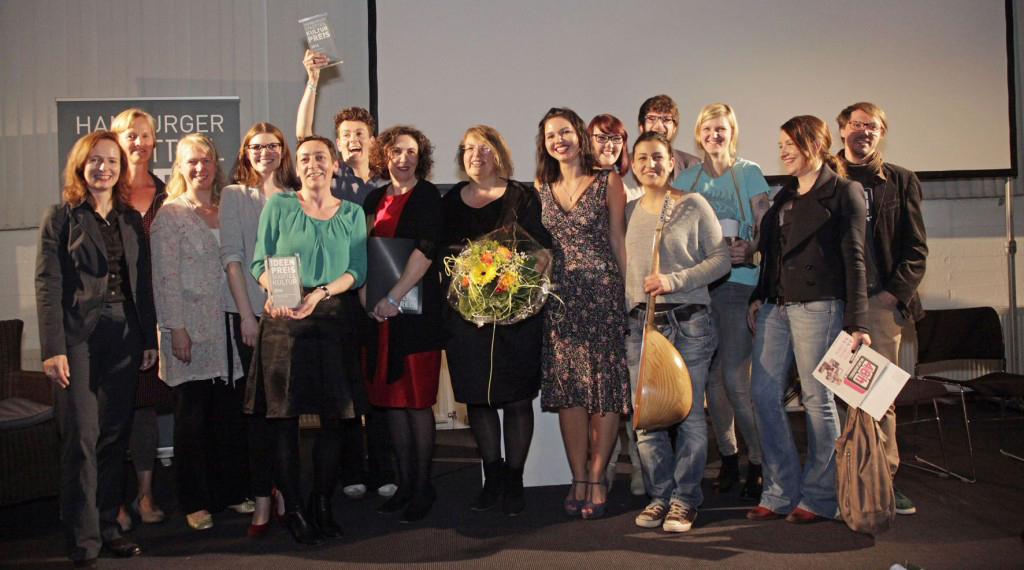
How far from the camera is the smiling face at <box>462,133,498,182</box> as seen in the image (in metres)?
3.48

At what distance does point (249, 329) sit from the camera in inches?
130

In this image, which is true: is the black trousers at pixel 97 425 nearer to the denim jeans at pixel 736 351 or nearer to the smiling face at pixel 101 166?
the smiling face at pixel 101 166

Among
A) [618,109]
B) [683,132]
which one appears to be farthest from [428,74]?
[683,132]

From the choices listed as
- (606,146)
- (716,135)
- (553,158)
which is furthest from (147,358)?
(716,135)

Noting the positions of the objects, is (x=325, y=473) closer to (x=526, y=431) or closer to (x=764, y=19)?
(x=526, y=431)

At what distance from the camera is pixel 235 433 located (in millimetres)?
3564

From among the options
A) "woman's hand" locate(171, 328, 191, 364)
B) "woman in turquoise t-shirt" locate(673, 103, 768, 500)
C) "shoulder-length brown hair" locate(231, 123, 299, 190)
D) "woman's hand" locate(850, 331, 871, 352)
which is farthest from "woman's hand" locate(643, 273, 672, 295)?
"woman's hand" locate(171, 328, 191, 364)

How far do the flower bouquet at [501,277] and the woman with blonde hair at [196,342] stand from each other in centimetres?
109

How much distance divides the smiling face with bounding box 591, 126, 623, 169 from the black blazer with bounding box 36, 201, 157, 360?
232 cm

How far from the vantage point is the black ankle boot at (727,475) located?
390 centimetres

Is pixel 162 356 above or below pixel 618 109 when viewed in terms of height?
below

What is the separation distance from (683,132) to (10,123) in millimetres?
5149

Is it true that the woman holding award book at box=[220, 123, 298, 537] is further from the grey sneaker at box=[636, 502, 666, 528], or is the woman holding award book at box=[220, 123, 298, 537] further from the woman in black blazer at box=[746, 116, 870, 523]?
the woman in black blazer at box=[746, 116, 870, 523]

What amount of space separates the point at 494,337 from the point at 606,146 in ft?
3.99
